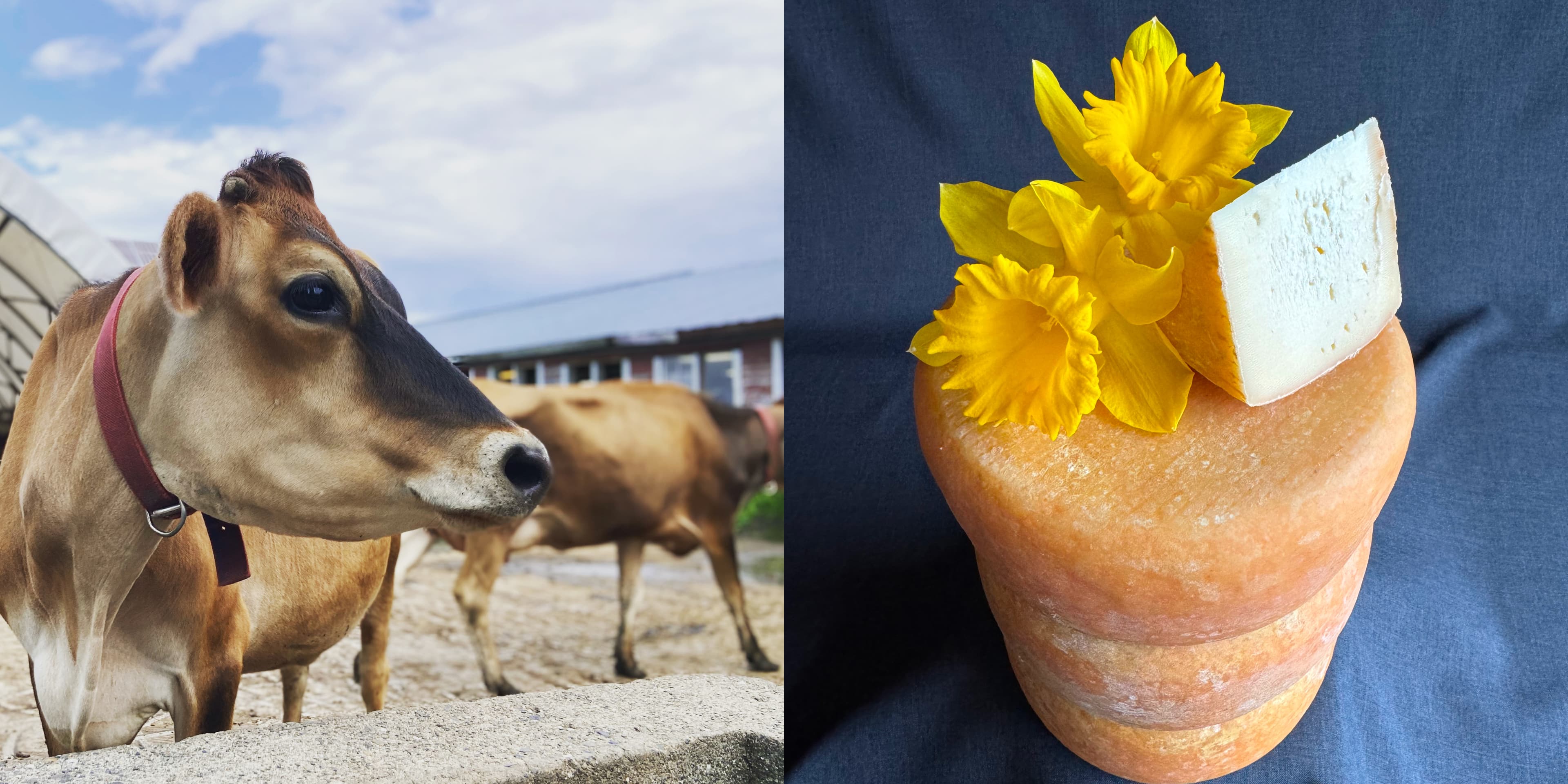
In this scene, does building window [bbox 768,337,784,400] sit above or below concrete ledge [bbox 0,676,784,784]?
above

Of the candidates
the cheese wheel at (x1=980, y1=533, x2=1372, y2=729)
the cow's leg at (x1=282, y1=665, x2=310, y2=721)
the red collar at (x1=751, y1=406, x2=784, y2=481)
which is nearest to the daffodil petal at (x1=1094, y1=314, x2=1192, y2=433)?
the cheese wheel at (x1=980, y1=533, x2=1372, y2=729)

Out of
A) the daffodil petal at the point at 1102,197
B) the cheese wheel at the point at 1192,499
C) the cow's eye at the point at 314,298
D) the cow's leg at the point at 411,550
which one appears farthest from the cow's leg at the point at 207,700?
the daffodil petal at the point at 1102,197

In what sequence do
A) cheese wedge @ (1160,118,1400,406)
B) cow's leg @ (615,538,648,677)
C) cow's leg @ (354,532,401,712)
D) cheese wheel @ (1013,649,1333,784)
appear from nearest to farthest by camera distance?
cheese wedge @ (1160,118,1400,406), cheese wheel @ (1013,649,1333,784), cow's leg @ (354,532,401,712), cow's leg @ (615,538,648,677)

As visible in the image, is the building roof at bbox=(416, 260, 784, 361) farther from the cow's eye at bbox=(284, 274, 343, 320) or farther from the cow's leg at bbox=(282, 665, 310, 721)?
the cow's leg at bbox=(282, 665, 310, 721)

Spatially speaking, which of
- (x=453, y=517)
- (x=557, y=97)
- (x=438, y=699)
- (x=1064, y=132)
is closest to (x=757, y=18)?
(x=557, y=97)

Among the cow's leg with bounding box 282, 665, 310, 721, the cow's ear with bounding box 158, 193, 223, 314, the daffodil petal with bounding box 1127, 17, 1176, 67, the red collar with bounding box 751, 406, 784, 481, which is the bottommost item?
the cow's leg with bounding box 282, 665, 310, 721

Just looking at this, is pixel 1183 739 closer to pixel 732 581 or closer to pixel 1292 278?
pixel 1292 278

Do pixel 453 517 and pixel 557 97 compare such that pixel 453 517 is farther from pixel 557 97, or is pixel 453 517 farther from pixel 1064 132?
pixel 1064 132
